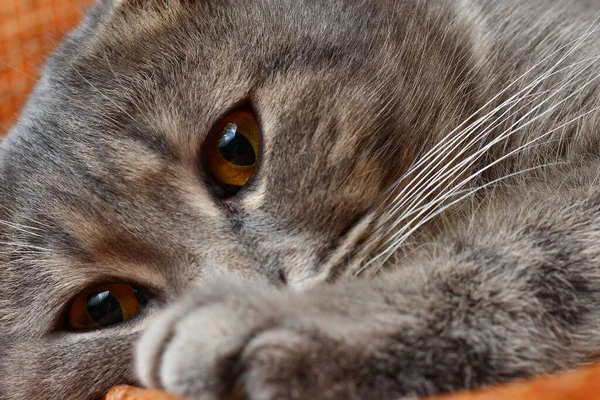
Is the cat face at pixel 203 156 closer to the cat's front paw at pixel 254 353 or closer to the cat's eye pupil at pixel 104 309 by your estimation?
the cat's eye pupil at pixel 104 309

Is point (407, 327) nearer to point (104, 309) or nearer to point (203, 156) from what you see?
point (203, 156)

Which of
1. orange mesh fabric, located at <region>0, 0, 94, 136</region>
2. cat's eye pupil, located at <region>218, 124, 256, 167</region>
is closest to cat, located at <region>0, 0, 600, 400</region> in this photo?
cat's eye pupil, located at <region>218, 124, 256, 167</region>

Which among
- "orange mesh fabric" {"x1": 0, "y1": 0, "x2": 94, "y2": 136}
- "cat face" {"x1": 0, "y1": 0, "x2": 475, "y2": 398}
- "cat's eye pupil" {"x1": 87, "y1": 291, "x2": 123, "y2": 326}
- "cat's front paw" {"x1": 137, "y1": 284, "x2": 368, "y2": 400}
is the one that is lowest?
"cat's front paw" {"x1": 137, "y1": 284, "x2": 368, "y2": 400}

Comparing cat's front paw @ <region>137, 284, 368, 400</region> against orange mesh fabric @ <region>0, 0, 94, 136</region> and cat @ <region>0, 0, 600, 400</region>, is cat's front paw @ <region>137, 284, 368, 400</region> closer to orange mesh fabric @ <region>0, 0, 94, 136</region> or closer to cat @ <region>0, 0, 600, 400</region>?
cat @ <region>0, 0, 600, 400</region>

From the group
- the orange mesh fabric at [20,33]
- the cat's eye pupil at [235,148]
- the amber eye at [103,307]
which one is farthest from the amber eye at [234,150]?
the orange mesh fabric at [20,33]

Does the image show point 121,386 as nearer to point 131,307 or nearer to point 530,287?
point 131,307

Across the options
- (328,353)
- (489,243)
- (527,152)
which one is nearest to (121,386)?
(328,353)

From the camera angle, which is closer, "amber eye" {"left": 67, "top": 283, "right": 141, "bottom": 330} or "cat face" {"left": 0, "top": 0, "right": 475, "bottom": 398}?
"cat face" {"left": 0, "top": 0, "right": 475, "bottom": 398}

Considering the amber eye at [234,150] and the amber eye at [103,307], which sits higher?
the amber eye at [234,150]
